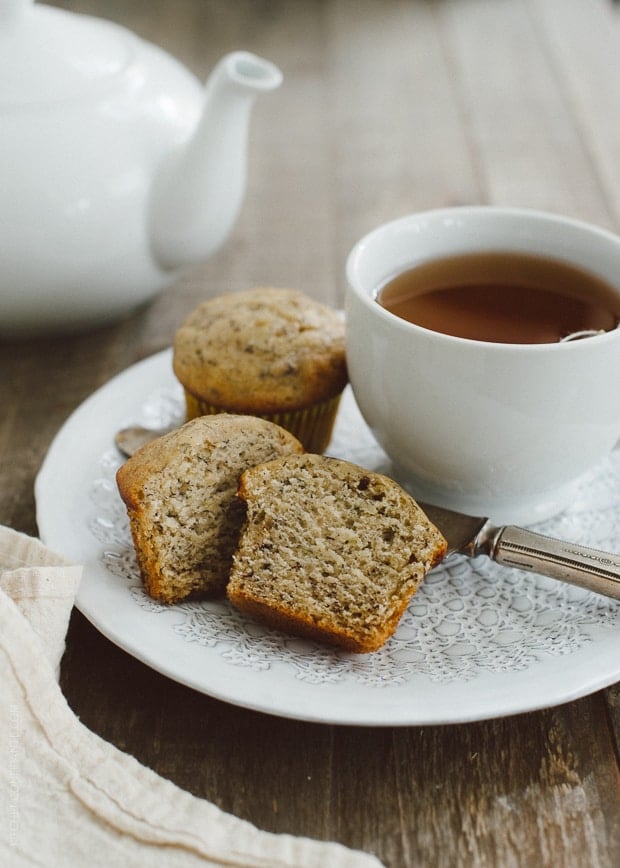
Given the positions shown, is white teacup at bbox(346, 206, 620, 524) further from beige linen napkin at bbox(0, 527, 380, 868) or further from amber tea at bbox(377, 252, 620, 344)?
beige linen napkin at bbox(0, 527, 380, 868)

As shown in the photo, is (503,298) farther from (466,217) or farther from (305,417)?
(305,417)

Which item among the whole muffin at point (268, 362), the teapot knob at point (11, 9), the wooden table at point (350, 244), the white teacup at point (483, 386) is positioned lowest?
the wooden table at point (350, 244)

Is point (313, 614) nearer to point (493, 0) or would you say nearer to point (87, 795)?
point (87, 795)

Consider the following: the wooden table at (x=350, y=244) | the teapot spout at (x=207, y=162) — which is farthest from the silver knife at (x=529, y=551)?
the teapot spout at (x=207, y=162)

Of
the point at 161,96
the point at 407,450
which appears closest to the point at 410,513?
the point at 407,450

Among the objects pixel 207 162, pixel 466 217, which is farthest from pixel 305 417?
pixel 207 162

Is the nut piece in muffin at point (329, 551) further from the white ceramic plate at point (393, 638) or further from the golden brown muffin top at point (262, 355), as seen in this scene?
→ the golden brown muffin top at point (262, 355)
